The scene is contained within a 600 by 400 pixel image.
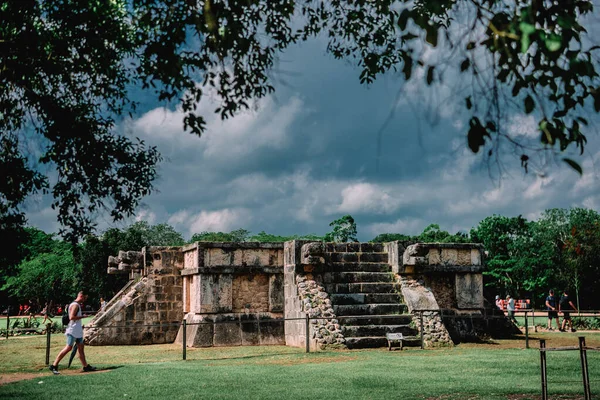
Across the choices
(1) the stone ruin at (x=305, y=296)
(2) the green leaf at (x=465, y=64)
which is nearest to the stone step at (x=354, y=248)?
(1) the stone ruin at (x=305, y=296)

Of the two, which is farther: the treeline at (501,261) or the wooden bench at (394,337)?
the treeline at (501,261)

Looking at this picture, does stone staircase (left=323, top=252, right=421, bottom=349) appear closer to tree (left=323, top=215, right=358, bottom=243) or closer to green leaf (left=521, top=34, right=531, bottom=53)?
green leaf (left=521, top=34, right=531, bottom=53)

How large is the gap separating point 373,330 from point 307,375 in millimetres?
4992

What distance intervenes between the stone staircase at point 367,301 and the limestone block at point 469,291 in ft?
6.65

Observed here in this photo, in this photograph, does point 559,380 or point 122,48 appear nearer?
point 122,48

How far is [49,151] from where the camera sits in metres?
8.45

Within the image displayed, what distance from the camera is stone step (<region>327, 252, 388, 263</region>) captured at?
56.0ft

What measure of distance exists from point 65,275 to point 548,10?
156ft

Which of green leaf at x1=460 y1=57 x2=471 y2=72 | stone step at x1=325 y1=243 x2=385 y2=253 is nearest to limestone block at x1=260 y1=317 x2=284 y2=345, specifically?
stone step at x1=325 y1=243 x2=385 y2=253

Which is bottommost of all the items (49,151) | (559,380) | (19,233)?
(559,380)

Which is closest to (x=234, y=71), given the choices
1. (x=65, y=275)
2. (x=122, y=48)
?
(x=122, y=48)

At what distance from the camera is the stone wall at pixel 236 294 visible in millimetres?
16219

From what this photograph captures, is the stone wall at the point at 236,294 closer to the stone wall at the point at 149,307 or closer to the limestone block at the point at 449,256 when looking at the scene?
the stone wall at the point at 149,307

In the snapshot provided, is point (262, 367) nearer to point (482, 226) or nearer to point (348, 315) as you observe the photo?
point (348, 315)
